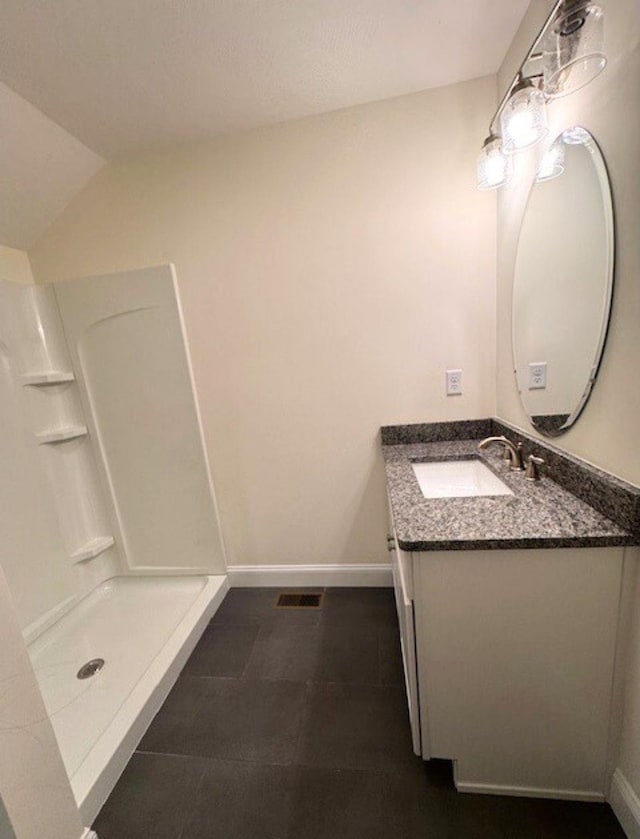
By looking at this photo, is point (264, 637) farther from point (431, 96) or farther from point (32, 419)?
point (431, 96)

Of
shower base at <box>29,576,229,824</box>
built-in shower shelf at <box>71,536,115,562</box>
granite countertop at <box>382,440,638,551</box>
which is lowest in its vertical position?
shower base at <box>29,576,229,824</box>

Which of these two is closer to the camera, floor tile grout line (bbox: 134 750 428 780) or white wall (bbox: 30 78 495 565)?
floor tile grout line (bbox: 134 750 428 780)

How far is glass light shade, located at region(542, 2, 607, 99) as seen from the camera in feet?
2.52

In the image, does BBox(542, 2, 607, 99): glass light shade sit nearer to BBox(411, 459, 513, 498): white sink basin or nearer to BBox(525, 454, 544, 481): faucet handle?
BBox(525, 454, 544, 481): faucet handle

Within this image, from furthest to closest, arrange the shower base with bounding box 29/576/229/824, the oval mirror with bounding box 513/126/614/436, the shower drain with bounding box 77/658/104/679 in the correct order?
the shower drain with bounding box 77/658/104/679 → the shower base with bounding box 29/576/229/824 → the oval mirror with bounding box 513/126/614/436

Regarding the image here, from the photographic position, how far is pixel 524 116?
982 millimetres

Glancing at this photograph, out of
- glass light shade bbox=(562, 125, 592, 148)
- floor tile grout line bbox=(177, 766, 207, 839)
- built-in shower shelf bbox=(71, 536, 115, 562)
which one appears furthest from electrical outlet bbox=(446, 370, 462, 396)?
built-in shower shelf bbox=(71, 536, 115, 562)

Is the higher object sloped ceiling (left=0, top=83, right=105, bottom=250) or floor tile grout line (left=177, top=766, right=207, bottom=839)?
sloped ceiling (left=0, top=83, right=105, bottom=250)

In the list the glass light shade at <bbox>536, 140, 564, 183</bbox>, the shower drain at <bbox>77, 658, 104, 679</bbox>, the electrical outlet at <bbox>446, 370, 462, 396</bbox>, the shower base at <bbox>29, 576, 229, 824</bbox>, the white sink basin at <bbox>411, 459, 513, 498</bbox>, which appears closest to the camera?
the glass light shade at <bbox>536, 140, 564, 183</bbox>

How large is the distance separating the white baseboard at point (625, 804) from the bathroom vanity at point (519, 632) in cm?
3

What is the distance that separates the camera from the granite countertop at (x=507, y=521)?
2.75 ft

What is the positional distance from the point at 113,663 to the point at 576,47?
2.75 metres

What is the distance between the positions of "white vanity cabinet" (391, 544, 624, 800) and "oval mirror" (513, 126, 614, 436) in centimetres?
52

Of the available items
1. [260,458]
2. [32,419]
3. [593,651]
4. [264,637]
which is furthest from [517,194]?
[32,419]
